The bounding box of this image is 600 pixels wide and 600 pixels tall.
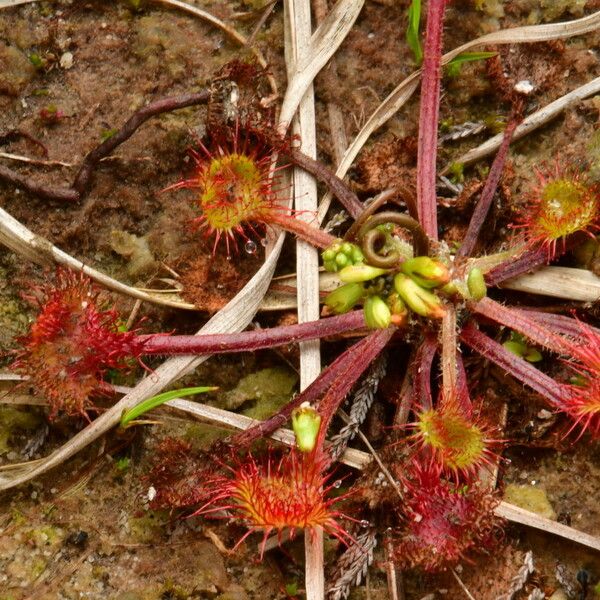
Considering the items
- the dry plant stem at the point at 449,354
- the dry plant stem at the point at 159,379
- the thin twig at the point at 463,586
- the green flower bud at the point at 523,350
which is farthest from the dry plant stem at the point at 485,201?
the thin twig at the point at 463,586

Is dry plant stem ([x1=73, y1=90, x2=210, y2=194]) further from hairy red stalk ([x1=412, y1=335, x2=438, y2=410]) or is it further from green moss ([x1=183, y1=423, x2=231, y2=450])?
hairy red stalk ([x1=412, y1=335, x2=438, y2=410])

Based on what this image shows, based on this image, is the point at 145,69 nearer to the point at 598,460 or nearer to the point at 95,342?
the point at 95,342

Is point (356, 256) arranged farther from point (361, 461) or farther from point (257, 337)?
point (361, 461)

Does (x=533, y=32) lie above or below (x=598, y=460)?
above

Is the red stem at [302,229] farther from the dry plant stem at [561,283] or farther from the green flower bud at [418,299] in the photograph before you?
the dry plant stem at [561,283]

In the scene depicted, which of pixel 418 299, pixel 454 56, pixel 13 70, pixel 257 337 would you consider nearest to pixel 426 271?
pixel 418 299

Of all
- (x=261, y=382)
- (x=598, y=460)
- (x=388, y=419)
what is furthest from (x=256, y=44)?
(x=598, y=460)
